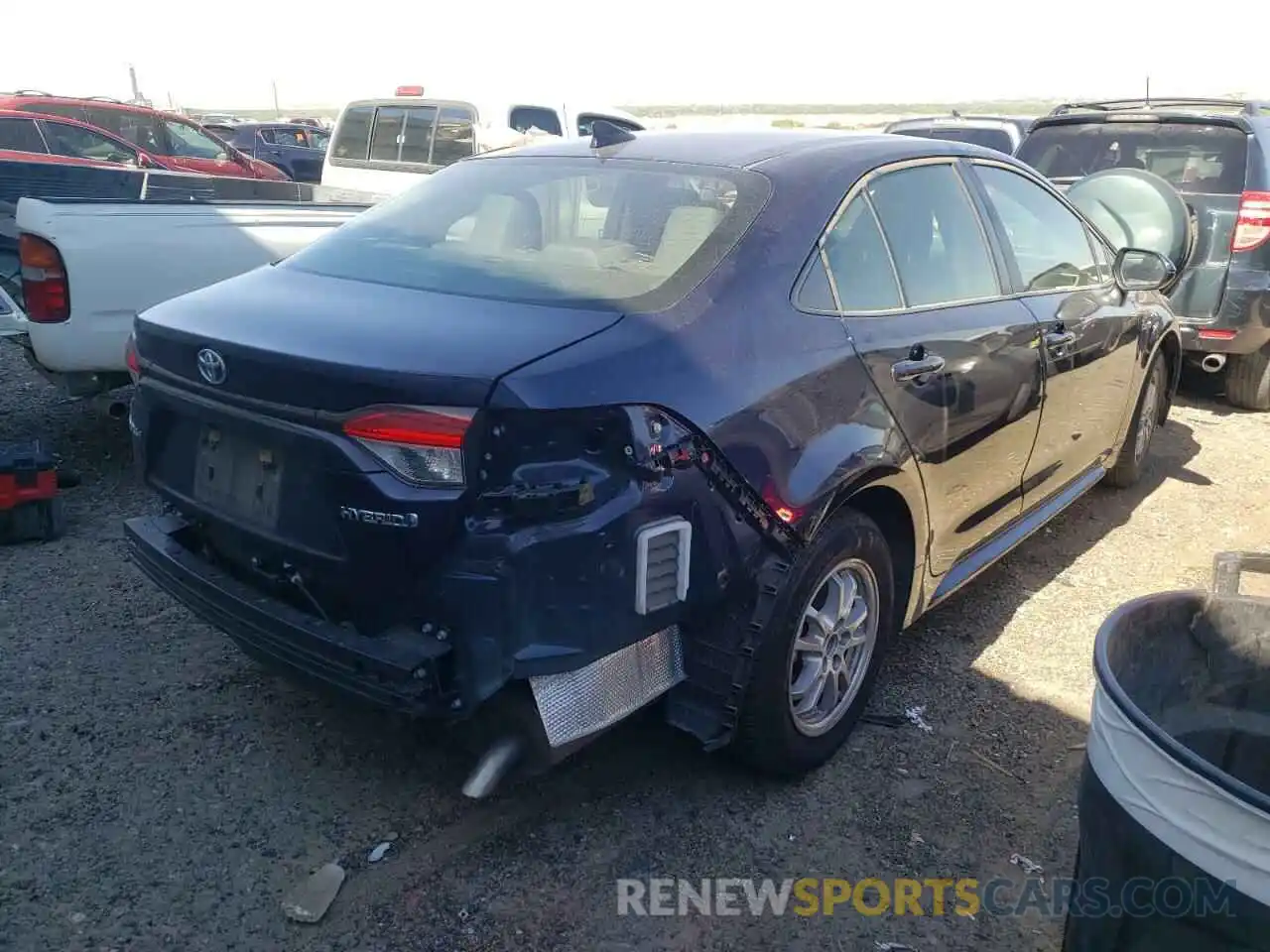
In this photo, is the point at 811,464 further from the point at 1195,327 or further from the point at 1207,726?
the point at 1195,327

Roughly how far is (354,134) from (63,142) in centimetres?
→ 421

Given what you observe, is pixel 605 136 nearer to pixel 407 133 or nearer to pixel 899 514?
pixel 899 514

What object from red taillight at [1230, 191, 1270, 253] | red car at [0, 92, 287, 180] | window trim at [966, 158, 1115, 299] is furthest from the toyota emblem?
red car at [0, 92, 287, 180]

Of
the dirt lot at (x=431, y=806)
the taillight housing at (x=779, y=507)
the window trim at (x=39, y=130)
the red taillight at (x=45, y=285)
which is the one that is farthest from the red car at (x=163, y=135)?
the taillight housing at (x=779, y=507)

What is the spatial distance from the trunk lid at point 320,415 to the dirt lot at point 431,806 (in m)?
0.66

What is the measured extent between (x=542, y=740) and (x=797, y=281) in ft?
4.47

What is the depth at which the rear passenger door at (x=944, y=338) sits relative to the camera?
3.08 metres

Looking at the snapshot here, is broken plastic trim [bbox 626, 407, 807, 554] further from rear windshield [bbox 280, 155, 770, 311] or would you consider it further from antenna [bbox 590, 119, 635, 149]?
antenna [bbox 590, 119, 635, 149]

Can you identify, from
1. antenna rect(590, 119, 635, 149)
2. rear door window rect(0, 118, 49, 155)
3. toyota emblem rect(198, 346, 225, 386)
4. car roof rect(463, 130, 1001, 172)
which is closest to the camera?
toyota emblem rect(198, 346, 225, 386)

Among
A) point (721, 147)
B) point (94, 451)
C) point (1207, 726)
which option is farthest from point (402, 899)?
point (94, 451)

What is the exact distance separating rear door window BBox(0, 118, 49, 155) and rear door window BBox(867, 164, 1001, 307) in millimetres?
11247

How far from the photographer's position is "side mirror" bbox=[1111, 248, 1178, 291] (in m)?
4.81

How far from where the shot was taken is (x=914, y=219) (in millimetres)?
3422

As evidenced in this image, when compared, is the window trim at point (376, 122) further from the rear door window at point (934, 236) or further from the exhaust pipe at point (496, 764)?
the exhaust pipe at point (496, 764)
